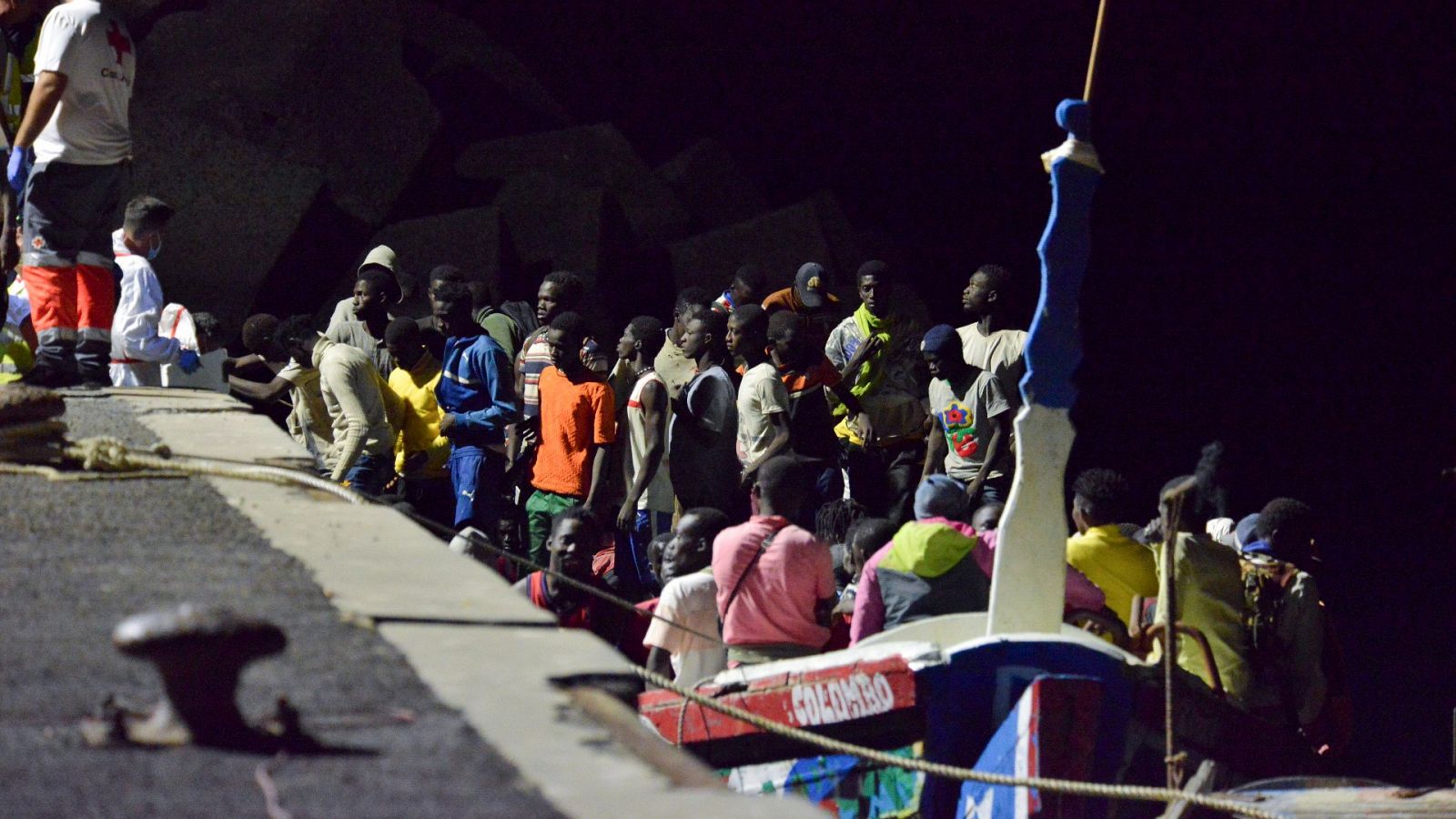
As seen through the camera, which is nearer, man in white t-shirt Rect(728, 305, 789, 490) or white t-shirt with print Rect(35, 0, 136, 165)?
white t-shirt with print Rect(35, 0, 136, 165)

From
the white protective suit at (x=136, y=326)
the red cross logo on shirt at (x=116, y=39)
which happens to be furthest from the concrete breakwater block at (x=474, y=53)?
the red cross logo on shirt at (x=116, y=39)

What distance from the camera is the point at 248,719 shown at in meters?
3.18

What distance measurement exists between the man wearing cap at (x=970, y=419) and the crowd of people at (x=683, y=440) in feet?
0.05

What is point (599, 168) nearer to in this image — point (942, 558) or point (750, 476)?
point (750, 476)

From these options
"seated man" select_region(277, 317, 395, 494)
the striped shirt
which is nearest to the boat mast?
"seated man" select_region(277, 317, 395, 494)

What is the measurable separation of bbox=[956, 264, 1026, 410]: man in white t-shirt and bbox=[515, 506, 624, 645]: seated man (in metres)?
2.45

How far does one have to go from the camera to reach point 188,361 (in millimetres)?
9625

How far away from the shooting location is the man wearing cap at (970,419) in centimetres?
927

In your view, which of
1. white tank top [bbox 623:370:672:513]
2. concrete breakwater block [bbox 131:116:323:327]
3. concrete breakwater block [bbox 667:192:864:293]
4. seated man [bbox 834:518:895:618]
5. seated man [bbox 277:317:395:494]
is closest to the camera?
seated man [bbox 834:518:895:618]

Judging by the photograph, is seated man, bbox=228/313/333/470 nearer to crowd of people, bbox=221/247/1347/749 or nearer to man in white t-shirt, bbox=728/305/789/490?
crowd of people, bbox=221/247/1347/749

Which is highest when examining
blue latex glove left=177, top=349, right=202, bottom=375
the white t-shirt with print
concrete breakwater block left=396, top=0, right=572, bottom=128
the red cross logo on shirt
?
concrete breakwater block left=396, top=0, right=572, bottom=128

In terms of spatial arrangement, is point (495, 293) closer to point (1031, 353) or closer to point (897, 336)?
point (897, 336)

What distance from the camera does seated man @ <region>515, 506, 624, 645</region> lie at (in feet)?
25.9

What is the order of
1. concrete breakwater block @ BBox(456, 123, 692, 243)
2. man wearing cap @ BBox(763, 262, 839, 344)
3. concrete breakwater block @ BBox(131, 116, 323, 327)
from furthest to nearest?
concrete breakwater block @ BBox(456, 123, 692, 243) < concrete breakwater block @ BBox(131, 116, 323, 327) < man wearing cap @ BBox(763, 262, 839, 344)
